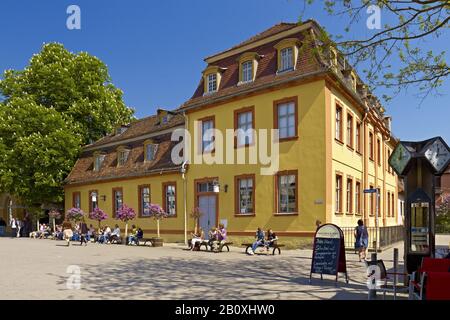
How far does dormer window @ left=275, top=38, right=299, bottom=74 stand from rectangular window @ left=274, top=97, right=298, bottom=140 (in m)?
1.65

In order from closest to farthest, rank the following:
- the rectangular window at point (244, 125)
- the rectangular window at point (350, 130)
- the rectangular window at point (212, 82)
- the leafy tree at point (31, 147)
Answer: the rectangular window at point (244, 125) < the rectangular window at point (350, 130) < the rectangular window at point (212, 82) < the leafy tree at point (31, 147)

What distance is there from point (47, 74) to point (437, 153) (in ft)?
112

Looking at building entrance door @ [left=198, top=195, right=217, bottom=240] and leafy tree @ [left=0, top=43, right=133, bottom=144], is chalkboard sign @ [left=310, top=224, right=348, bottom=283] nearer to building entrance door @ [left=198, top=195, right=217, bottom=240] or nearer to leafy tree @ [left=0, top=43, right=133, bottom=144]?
building entrance door @ [left=198, top=195, right=217, bottom=240]

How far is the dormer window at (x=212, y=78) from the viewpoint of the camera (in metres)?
26.0

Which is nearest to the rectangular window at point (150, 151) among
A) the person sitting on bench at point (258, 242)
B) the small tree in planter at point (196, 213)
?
the small tree in planter at point (196, 213)

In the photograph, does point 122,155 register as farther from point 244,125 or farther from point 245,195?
point 245,195

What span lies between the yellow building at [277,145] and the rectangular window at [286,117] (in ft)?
0.16

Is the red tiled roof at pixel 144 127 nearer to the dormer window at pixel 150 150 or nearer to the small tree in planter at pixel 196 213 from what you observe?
the dormer window at pixel 150 150

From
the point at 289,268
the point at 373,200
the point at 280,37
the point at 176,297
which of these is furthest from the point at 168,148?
the point at 176,297

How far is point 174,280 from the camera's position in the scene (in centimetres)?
1127

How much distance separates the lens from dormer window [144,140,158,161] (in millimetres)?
30438

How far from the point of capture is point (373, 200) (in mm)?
28281

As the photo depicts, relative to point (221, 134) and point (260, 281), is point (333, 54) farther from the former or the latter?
point (221, 134)

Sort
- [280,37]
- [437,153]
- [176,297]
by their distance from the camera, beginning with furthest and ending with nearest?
[280,37], [437,153], [176,297]
